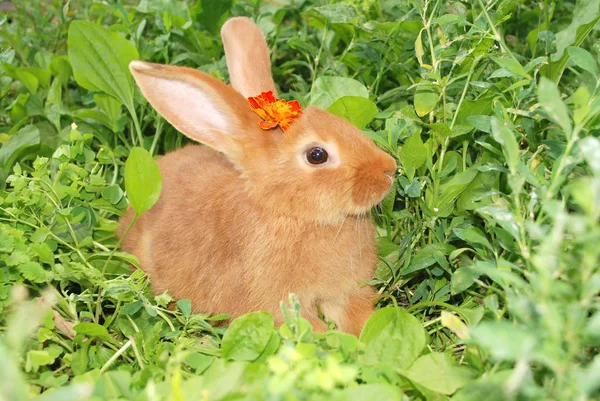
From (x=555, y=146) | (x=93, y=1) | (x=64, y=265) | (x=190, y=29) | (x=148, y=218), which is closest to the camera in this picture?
(x=555, y=146)

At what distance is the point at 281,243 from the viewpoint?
2764mm

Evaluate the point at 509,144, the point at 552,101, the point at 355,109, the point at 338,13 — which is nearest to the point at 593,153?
the point at 552,101

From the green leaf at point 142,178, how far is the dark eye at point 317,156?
26.7 inches

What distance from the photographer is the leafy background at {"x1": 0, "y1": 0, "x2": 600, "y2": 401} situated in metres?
1.63

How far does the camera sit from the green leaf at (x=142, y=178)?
2.94 metres

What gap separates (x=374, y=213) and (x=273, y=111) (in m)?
0.86

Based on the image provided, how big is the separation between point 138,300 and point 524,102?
6.21 feet

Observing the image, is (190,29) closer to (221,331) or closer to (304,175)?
(304,175)

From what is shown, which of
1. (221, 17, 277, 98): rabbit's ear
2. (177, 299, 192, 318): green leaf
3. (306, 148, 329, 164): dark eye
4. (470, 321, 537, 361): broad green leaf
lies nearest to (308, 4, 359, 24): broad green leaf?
(221, 17, 277, 98): rabbit's ear

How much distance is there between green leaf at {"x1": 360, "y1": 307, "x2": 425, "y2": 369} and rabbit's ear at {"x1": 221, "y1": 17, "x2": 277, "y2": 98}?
1354 mm

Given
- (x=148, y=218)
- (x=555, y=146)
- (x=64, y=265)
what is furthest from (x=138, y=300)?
(x=555, y=146)

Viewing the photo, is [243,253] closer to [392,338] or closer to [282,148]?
[282,148]

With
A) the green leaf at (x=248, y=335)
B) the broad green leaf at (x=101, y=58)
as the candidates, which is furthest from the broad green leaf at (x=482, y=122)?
the broad green leaf at (x=101, y=58)

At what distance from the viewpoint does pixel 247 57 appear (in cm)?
330
